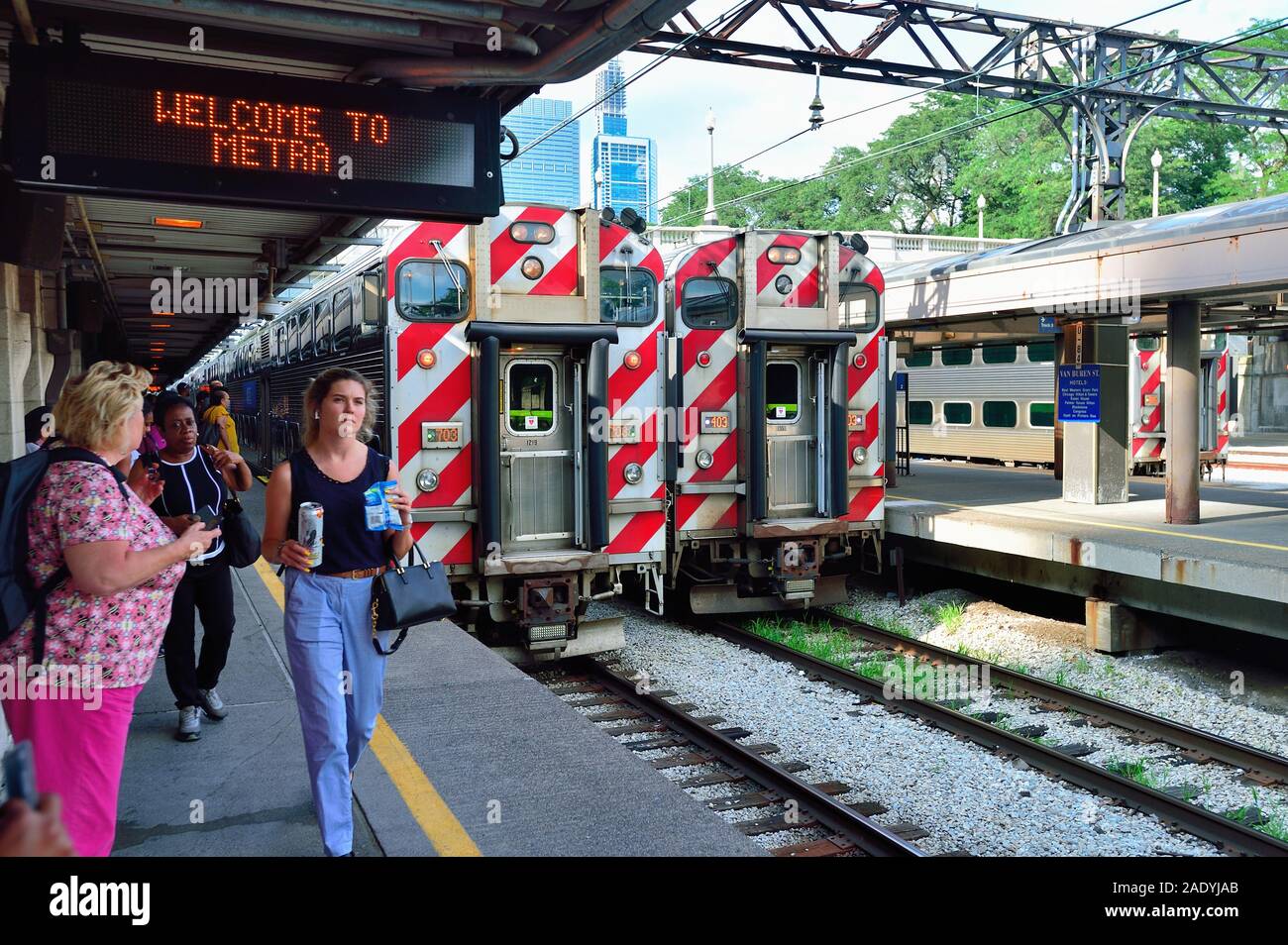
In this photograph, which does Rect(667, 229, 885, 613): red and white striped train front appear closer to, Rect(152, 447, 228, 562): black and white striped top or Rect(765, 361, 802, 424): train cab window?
Rect(765, 361, 802, 424): train cab window

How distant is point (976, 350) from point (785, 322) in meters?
12.0

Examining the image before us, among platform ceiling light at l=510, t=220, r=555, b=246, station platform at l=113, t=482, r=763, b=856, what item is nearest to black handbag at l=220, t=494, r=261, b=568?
station platform at l=113, t=482, r=763, b=856

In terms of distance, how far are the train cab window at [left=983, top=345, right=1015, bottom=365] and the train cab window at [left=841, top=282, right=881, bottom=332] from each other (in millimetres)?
10079

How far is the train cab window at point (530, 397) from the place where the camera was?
8.65 metres

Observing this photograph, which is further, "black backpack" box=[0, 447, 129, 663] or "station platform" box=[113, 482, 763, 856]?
"station platform" box=[113, 482, 763, 856]

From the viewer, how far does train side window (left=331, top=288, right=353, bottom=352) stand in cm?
923

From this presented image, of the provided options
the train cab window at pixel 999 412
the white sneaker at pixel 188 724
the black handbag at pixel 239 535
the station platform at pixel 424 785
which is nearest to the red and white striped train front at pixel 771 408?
the station platform at pixel 424 785

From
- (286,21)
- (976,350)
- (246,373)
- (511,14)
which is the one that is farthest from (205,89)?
(976,350)

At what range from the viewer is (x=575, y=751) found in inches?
207

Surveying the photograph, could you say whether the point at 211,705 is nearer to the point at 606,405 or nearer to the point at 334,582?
the point at 334,582

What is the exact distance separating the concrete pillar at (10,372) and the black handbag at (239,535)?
124 inches

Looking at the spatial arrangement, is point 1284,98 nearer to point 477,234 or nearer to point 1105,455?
point 1105,455

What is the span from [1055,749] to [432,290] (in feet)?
18.5

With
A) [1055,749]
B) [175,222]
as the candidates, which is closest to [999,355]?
[1055,749]
